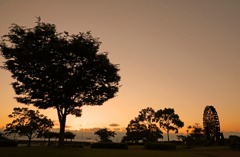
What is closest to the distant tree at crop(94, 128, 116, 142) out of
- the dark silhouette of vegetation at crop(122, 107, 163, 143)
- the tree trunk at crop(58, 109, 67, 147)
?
the dark silhouette of vegetation at crop(122, 107, 163, 143)

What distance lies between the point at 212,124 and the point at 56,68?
1839 inches

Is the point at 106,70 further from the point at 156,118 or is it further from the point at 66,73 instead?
the point at 156,118

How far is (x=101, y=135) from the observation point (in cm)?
8794

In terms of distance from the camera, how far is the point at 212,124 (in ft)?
202

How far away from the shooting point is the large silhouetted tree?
31.9 metres

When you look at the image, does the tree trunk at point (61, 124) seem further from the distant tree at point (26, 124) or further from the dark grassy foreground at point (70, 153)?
the distant tree at point (26, 124)

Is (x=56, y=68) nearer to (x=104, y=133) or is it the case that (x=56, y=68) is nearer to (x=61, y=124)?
(x=61, y=124)

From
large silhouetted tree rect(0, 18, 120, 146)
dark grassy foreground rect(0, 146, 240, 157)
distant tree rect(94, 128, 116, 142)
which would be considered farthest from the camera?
distant tree rect(94, 128, 116, 142)

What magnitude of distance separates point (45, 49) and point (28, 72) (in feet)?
13.3

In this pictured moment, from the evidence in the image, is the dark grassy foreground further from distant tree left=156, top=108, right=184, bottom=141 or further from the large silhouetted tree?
distant tree left=156, top=108, right=184, bottom=141

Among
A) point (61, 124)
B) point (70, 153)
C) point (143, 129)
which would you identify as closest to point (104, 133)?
point (143, 129)

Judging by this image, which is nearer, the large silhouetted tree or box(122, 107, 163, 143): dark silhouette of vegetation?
the large silhouetted tree

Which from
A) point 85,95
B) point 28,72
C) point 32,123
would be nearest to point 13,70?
point 28,72

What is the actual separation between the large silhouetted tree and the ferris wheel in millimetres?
36197
